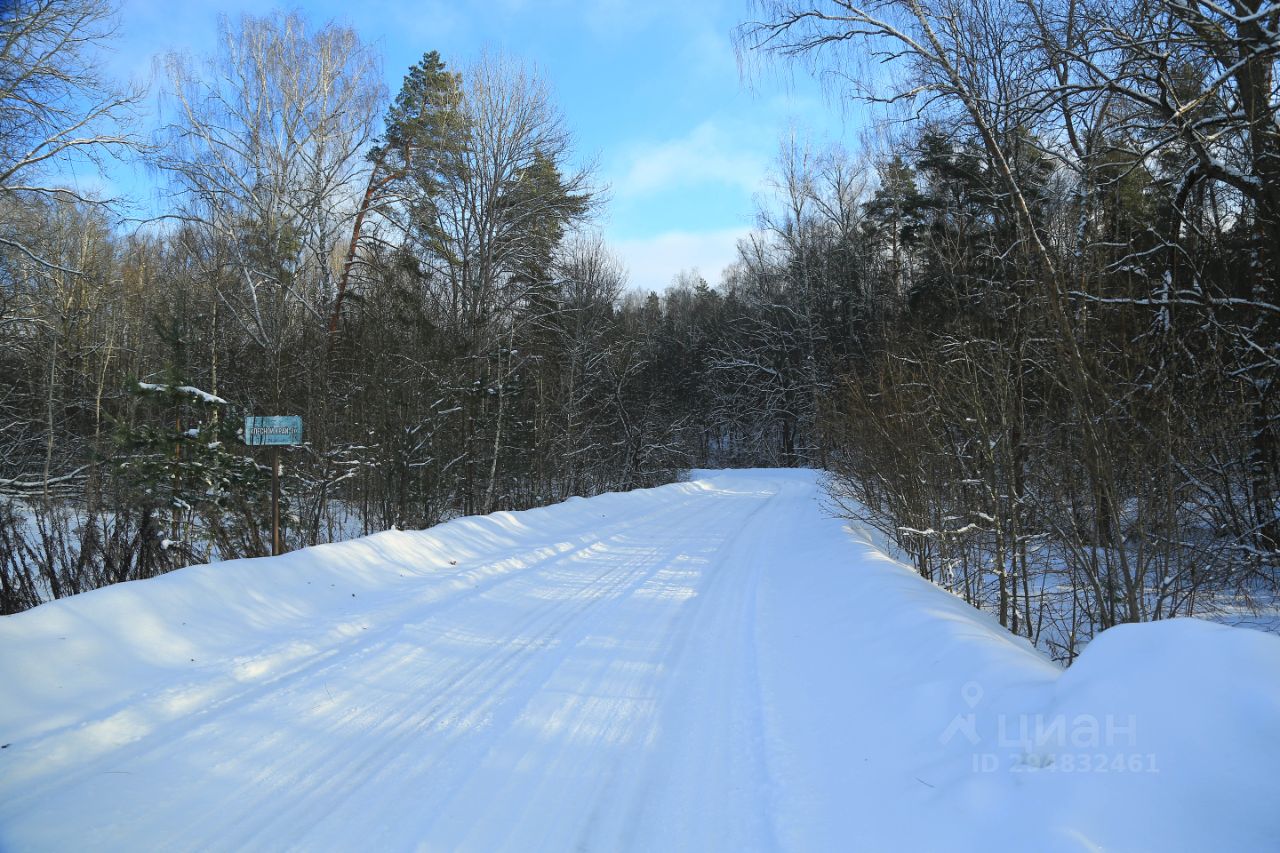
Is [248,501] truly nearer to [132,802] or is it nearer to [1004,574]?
[132,802]

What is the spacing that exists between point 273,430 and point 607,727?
18.9 feet

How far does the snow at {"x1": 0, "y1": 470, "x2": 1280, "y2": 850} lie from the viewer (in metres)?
2.39

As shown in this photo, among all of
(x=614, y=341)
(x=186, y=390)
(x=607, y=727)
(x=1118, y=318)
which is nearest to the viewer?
(x=607, y=727)

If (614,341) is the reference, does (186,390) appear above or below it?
below

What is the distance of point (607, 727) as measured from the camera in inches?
150

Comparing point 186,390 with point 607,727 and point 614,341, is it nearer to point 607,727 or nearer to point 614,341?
point 607,727

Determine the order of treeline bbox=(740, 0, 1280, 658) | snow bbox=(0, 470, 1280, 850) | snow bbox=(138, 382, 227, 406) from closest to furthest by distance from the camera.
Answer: snow bbox=(0, 470, 1280, 850)
treeline bbox=(740, 0, 1280, 658)
snow bbox=(138, 382, 227, 406)

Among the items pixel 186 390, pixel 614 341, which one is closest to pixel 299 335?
pixel 186 390

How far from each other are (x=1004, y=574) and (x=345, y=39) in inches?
799

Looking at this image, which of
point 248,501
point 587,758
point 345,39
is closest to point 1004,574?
point 587,758

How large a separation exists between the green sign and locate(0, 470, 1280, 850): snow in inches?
70.7

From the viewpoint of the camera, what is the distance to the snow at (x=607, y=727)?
7.83 feet

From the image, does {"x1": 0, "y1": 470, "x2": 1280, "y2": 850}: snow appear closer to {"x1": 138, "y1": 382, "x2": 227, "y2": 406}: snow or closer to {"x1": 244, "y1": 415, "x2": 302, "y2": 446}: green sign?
{"x1": 244, "y1": 415, "x2": 302, "y2": 446}: green sign

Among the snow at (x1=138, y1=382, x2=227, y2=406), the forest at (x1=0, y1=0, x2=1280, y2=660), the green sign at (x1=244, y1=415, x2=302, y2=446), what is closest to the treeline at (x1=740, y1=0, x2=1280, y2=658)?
the forest at (x1=0, y1=0, x2=1280, y2=660)
